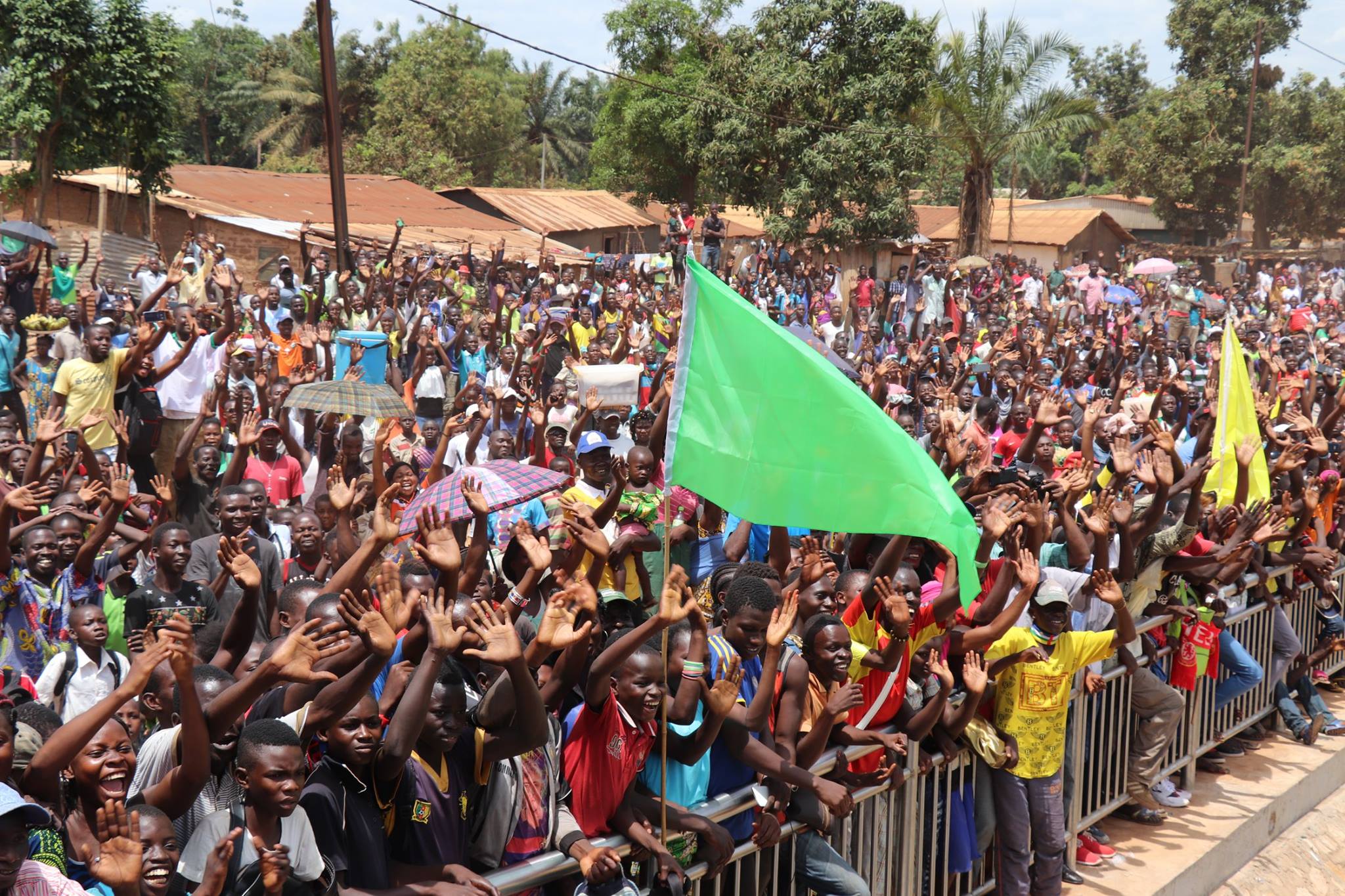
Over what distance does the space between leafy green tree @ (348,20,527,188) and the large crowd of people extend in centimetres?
3009

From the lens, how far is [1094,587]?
559 cm

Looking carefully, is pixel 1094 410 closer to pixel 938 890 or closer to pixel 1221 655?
pixel 1221 655

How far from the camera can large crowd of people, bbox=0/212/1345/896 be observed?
3.52 metres

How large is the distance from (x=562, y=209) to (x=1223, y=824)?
28673 millimetres

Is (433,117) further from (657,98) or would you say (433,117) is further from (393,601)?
(393,601)

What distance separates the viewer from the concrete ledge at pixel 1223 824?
20.1 ft

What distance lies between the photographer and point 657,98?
35469 mm

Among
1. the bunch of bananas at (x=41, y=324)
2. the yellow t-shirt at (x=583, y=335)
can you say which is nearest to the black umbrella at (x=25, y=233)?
the bunch of bananas at (x=41, y=324)

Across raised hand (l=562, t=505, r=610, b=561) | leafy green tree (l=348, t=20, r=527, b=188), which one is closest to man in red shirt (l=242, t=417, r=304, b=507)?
raised hand (l=562, t=505, r=610, b=561)

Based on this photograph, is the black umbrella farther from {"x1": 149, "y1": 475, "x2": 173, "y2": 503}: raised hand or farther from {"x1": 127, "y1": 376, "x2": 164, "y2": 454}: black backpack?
{"x1": 149, "y1": 475, "x2": 173, "y2": 503}: raised hand

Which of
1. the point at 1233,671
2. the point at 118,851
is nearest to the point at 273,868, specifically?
the point at 118,851

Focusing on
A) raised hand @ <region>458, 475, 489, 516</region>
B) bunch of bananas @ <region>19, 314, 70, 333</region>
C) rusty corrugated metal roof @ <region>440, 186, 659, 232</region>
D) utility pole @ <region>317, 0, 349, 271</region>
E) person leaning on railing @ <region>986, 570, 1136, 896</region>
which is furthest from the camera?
rusty corrugated metal roof @ <region>440, 186, 659, 232</region>

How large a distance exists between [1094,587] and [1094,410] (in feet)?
9.03

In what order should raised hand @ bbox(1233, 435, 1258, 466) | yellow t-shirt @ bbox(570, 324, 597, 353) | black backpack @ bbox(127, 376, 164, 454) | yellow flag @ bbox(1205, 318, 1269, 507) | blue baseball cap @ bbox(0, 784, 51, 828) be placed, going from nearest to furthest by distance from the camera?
blue baseball cap @ bbox(0, 784, 51, 828), raised hand @ bbox(1233, 435, 1258, 466), yellow flag @ bbox(1205, 318, 1269, 507), black backpack @ bbox(127, 376, 164, 454), yellow t-shirt @ bbox(570, 324, 597, 353)
